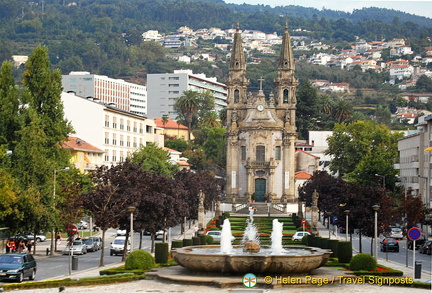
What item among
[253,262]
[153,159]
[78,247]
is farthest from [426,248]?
[153,159]

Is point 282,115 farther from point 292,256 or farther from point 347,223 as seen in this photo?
point 292,256

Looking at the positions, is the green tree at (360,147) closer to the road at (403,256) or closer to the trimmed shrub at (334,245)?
the road at (403,256)

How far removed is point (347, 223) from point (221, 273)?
28.6m

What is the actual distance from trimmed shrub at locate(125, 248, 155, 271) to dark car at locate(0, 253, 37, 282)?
515cm

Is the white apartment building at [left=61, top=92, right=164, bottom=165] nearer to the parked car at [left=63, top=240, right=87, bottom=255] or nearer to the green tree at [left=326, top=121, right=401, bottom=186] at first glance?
the green tree at [left=326, top=121, right=401, bottom=186]

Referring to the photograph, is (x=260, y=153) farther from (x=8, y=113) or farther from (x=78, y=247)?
(x=8, y=113)

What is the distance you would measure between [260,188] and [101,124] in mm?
25937

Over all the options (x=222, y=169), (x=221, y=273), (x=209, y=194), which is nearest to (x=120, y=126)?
(x=209, y=194)

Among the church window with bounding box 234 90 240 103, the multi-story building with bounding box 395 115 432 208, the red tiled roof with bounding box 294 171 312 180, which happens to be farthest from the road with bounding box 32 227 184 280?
the red tiled roof with bounding box 294 171 312 180

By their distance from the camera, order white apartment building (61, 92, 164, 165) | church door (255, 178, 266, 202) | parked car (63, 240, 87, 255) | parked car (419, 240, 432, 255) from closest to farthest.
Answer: parked car (63, 240, 87, 255), parked car (419, 240, 432, 255), white apartment building (61, 92, 164, 165), church door (255, 178, 266, 202)

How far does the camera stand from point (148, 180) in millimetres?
71438

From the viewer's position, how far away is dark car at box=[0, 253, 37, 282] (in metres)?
46.9

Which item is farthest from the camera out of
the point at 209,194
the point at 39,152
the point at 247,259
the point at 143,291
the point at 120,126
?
the point at 120,126

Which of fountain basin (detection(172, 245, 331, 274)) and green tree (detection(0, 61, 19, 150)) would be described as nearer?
fountain basin (detection(172, 245, 331, 274))
